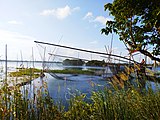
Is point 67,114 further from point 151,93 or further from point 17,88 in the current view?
point 151,93

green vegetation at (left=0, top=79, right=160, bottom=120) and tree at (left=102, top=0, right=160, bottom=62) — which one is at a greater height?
tree at (left=102, top=0, right=160, bottom=62)

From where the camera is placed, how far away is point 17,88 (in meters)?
3.23

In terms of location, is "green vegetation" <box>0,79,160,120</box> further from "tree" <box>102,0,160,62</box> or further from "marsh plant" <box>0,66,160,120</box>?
"tree" <box>102,0,160,62</box>

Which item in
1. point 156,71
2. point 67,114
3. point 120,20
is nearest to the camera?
point 156,71

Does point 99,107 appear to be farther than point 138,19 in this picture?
No

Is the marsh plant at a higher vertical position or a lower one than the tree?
lower

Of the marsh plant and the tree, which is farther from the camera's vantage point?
the tree

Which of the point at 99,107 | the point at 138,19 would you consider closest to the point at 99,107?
the point at 99,107

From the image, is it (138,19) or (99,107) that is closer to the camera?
(99,107)

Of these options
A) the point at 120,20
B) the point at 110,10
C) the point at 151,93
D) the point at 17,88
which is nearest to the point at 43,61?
the point at 17,88

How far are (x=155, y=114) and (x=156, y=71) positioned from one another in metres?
0.62

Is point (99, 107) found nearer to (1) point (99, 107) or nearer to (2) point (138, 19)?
(1) point (99, 107)

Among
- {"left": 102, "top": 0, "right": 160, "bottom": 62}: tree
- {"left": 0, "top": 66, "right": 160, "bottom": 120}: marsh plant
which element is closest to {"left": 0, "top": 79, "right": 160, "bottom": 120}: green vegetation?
{"left": 0, "top": 66, "right": 160, "bottom": 120}: marsh plant

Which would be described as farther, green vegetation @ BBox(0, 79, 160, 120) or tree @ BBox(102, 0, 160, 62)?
tree @ BBox(102, 0, 160, 62)
